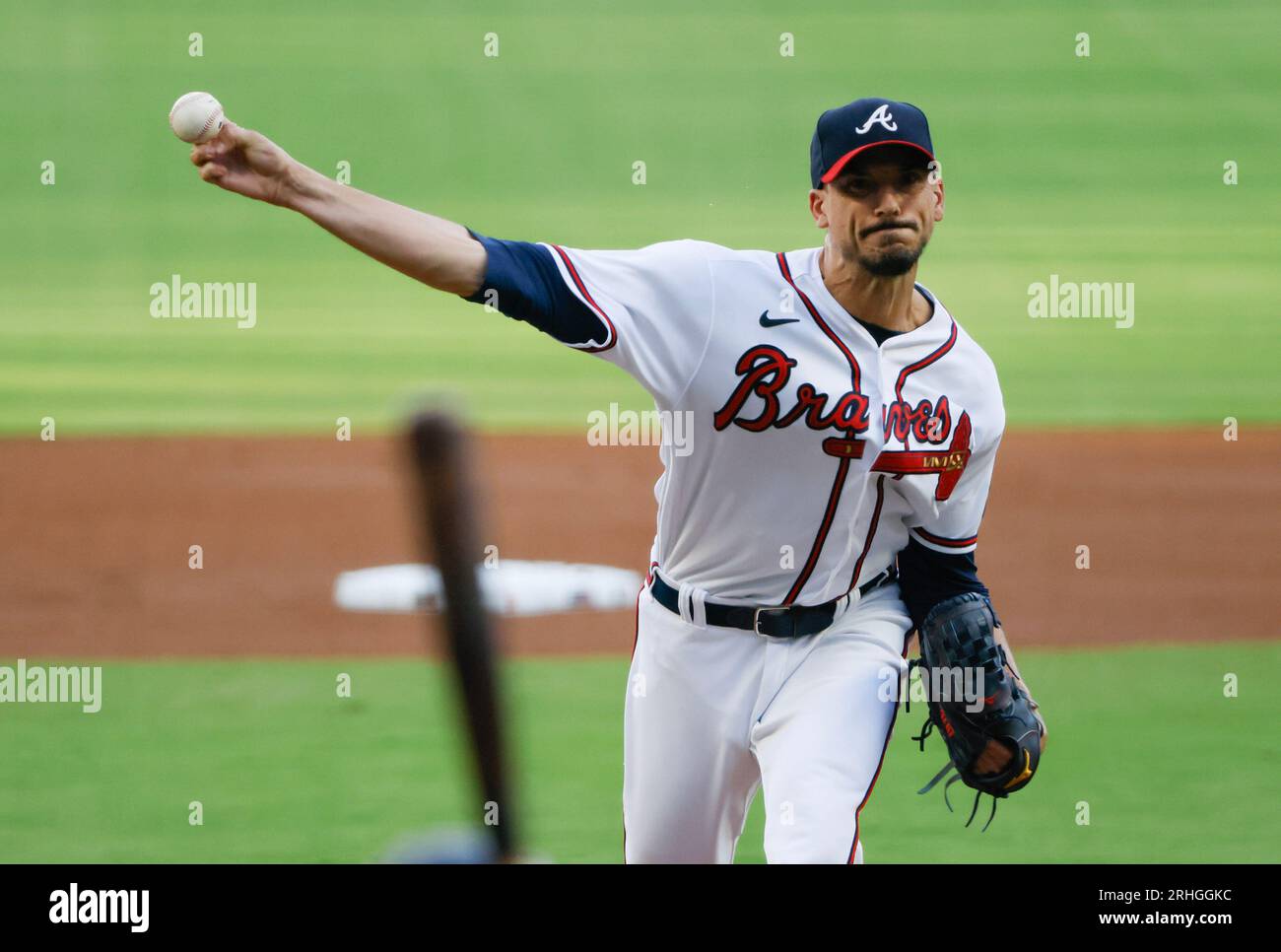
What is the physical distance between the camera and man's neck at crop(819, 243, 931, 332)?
356 cm

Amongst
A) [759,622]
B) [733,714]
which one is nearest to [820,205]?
[759,622]

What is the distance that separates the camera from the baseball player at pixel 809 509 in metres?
3.40

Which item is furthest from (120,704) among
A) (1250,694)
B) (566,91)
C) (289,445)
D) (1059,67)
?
(1059,67)

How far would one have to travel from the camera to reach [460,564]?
6.59 feet

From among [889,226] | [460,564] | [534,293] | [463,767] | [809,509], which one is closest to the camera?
[460,564]

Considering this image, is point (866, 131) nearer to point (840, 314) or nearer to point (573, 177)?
point (840, 314)

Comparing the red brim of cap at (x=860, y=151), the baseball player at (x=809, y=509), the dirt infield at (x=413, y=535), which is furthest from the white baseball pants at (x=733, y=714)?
the dirt infield at (x=413, y=535)

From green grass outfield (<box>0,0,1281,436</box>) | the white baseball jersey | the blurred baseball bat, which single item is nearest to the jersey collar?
the white baseball jersey

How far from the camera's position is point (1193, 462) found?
943 cm

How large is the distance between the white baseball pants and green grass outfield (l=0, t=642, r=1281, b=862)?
2.24 ft

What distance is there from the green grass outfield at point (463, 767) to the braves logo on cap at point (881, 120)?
1862mm

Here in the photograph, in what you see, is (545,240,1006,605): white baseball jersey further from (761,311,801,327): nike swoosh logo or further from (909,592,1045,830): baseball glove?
(909,592,1045,830): baseball glove

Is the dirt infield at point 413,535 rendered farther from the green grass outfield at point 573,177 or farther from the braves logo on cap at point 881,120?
the braves logo on cap at point 881,120

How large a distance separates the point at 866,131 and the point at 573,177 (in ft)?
32.8
